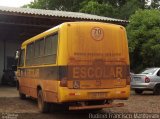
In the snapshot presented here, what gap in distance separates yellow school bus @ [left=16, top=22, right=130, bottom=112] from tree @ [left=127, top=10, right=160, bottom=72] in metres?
14.8

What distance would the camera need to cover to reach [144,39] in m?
28.2

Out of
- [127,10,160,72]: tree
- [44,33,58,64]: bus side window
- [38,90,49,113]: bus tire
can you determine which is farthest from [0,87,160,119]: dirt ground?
[127,10,160,72]: tree

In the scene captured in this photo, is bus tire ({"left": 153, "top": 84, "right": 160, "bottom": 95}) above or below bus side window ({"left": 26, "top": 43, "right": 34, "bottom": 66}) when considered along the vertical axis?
below

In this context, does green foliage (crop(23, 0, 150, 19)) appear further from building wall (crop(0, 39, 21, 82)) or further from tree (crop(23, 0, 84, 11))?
building wall (crop(0, 39, 21, 82))

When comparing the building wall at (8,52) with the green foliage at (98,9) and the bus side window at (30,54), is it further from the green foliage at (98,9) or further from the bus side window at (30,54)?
the green foliage at (98,9)

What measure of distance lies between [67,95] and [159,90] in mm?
10555

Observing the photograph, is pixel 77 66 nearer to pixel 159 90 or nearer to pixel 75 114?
pixel 75 114

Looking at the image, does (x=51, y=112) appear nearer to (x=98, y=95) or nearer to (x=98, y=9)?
(x=98, y=95)

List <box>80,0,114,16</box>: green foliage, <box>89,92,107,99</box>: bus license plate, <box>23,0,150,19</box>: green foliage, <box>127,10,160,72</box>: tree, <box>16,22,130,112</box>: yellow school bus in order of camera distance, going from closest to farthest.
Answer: <box>16,22,130,112</box>: yellow school bus → <box>89,92,107,99</box>: bus license plate → <box>127,10,160,72</box>: tree → <box>80,0,114,16</box>: green foliage → <box>23,0,150,19</box>: green foliage

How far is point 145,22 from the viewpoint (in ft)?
94.4

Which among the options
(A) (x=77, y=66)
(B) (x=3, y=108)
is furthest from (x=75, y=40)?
(B) (x=3, y=108)

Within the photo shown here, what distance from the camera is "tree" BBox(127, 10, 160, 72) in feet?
89.4

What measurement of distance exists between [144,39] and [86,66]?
1730 cm

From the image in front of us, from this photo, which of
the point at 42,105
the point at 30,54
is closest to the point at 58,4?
the point at 30,54
